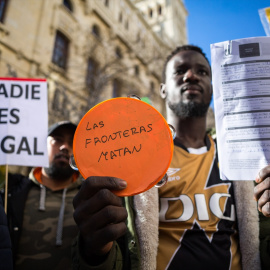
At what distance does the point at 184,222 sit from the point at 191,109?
0.85 m

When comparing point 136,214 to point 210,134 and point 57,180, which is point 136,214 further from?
point 57,180

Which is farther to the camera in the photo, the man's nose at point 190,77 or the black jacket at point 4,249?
the man's nose at point 190,77

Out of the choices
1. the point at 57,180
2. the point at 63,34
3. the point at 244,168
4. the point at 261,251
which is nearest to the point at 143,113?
the point at 244,168

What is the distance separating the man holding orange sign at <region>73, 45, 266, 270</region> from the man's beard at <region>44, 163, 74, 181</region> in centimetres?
112

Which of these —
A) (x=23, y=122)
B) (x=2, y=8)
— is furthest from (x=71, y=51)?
(x=23, y=122)

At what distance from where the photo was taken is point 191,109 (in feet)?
5.83

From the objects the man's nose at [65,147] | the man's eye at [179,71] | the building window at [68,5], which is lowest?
the man's nose at [65,147]

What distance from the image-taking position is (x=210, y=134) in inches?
77.9

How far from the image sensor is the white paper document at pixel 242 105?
3.61 ft

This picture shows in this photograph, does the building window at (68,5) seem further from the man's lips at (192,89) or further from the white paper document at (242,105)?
the white paper document at (242,105)

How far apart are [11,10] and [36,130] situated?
9.38 meters

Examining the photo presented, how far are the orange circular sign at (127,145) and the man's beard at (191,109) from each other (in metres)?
0.86

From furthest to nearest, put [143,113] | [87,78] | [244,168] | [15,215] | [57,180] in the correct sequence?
[87,78] < [57,180] < [15,215] < [244,168] < [143,113]

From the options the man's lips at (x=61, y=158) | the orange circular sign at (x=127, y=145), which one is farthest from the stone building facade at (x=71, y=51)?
the orange circular sign at (x=127, y=145)
